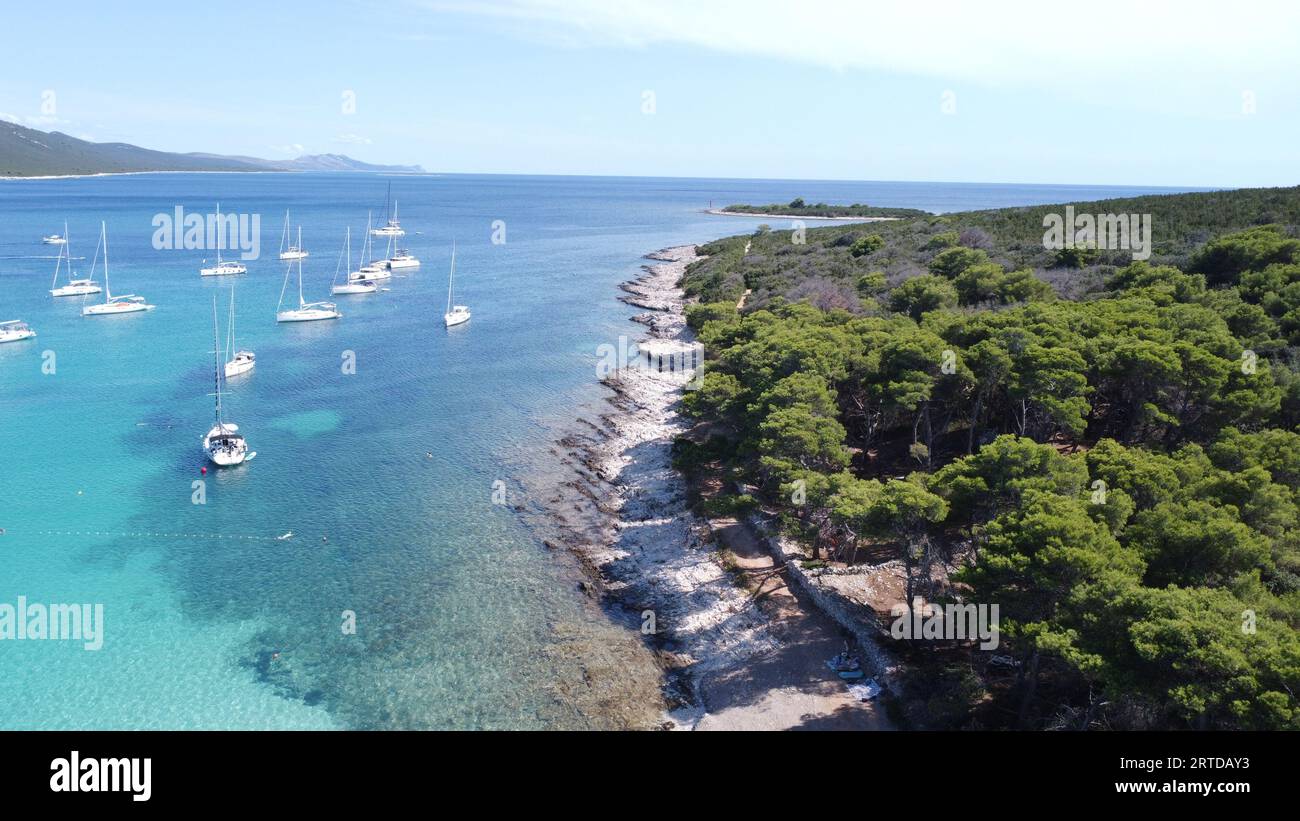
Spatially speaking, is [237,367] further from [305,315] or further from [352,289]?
[352,289]

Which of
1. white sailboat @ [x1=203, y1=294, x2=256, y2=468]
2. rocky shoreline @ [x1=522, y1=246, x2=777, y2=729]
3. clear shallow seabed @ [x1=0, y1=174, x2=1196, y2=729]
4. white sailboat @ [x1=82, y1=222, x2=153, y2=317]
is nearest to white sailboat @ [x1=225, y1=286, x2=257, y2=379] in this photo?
clear shallow seabed @ [x1=0, y1=174, x2=1196, y2=729]

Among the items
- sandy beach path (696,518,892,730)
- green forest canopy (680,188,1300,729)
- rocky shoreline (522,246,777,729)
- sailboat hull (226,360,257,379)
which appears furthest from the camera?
sailboat hull (226,360,257,379)

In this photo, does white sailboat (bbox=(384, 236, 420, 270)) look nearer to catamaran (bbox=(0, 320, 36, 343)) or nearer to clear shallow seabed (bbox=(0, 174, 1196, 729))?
clear shallow seabed (bbox=(0, 174, 1196, 729))

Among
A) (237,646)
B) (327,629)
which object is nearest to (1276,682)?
(327,629)

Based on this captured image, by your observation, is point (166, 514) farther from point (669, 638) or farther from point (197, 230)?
point (197, 230)

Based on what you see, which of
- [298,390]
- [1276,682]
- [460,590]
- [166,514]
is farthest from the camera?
[298,390]
